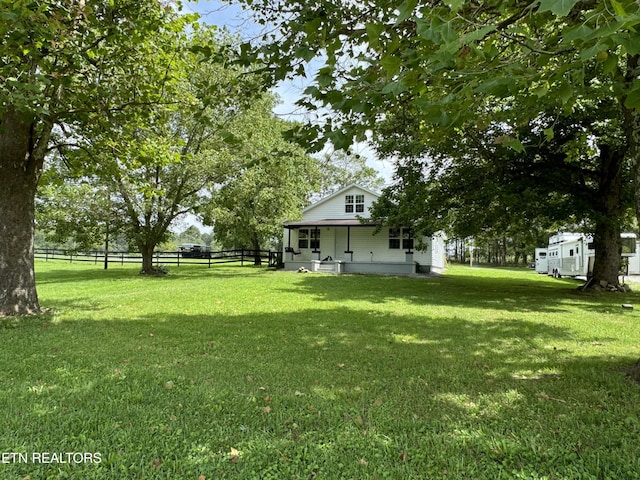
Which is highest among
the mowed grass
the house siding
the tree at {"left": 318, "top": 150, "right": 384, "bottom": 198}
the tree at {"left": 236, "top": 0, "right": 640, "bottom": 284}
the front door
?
the tree at {"left": 318, "top": 150, "right": 384, "bottom": 198}

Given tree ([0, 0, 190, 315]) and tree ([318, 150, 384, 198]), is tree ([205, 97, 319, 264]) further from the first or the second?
tree ([318, 150, 384, 198])

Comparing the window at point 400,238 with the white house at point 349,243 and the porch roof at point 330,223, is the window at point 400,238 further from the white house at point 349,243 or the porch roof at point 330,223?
the porch roof at point 330,223

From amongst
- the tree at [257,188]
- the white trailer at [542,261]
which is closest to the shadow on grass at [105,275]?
the tree at [257,188]

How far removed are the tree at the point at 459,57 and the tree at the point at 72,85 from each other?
2.82m

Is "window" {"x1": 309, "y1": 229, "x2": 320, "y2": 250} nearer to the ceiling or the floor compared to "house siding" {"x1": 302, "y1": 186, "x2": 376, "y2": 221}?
nearer to the floor

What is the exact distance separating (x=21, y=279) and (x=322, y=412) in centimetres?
668

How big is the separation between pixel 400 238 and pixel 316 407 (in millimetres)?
19634

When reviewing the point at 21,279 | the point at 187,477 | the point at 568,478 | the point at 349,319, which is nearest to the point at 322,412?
the point at 187,477

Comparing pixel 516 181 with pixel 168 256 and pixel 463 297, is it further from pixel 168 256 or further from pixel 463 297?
pixel 168 256

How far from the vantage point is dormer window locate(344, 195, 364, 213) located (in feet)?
76.9

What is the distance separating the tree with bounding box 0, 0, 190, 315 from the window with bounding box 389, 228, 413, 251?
16791 millimetres

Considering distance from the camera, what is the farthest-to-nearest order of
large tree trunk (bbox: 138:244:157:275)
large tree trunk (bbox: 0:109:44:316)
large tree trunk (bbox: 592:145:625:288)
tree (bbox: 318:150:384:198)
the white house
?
tree (bbox: 318:150:384:198), the white house, large tree trunk (bbox: 138:244:157:275), large tree trunk (bbox: 592:145:625:288), large tree trunk (bbox: 0:109:44:316)

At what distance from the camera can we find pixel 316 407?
320cm

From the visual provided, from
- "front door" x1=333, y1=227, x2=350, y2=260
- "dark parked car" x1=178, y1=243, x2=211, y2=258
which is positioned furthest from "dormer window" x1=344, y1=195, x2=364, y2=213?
"dark parked car" x1=178, y1=243, x2=211, y2=258
